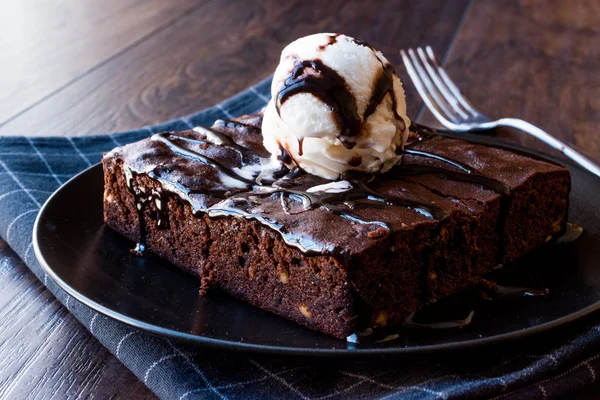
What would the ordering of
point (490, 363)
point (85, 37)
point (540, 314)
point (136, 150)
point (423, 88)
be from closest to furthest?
point (490, 363), point (540, 314), point (136, 150), point (423, 88), point (85, 37)

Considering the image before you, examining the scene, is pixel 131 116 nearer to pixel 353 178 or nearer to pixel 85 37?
pixel 85 37

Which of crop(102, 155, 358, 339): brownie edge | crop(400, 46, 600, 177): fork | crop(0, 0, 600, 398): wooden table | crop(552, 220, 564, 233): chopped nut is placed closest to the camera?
crop(102, 155, 358, 339): brownie edge

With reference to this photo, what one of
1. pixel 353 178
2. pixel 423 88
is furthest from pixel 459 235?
pixel 423 88

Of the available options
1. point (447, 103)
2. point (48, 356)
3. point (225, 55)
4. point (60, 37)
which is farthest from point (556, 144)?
point (60, 37)

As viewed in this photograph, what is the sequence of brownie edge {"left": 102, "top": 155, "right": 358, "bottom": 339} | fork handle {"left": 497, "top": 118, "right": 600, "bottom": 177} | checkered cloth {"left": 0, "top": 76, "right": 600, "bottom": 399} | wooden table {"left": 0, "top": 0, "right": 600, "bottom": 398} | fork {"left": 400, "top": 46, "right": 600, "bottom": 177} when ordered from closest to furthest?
checkered cloth {"left": 0, "top": 76, "right": 600, "bottom": 399}, brownie edge {"left": 102, "top": 155, "right": 358, "bottom": 339}, fork handle {"left": 497, "top": 118, "right": 600, "bottom": 177}, fork {"left": 400, "top": 46, "right": 600, "bottom": 177}, wooden table {"left": 0, "top": 0, "right": 600, "bottom": 398}

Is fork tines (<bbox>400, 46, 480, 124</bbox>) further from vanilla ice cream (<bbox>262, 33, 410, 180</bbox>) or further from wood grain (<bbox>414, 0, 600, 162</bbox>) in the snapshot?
vanilla ice cream (<bbox>262, 33, 410, 180</bbox>)

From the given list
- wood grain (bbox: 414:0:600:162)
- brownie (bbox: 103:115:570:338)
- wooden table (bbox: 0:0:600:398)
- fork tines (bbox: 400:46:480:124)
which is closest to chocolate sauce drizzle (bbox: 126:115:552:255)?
brownie (bbox: 103:115:570:338)

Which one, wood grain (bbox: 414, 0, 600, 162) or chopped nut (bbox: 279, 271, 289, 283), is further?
wood grain (bbox: 414, 0, 600, 162)
